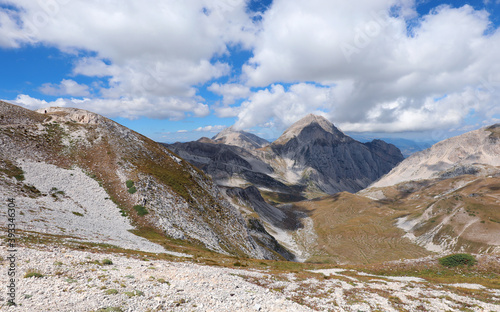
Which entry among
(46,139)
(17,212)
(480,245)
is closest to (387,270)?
(17,212)

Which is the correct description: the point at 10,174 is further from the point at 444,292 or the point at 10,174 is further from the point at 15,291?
the point at 444,292

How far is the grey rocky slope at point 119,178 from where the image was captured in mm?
43281

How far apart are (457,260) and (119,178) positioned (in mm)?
69896

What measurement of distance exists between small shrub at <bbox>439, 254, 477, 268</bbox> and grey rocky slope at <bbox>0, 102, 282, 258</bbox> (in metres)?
40.3

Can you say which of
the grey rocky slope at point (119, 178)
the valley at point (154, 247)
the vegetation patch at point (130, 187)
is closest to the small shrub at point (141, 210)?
the grey rocky slope at point (119, 178)

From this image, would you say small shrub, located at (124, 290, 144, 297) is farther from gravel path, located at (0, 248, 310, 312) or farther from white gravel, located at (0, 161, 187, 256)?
white gravel, located at (0, 161, 187, 256)

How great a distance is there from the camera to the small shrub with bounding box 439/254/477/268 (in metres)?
38.2

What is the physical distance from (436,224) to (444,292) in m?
136

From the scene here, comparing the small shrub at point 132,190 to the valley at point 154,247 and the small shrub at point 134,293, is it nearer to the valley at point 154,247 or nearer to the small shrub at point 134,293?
the valley at point 154,247

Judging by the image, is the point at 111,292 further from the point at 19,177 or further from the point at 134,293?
the point at 19,177

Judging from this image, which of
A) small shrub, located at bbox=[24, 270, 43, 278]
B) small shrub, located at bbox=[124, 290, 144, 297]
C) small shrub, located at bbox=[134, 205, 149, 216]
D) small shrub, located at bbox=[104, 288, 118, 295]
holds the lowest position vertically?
small shrub, located at bbox=[124, 290, 144, 297]

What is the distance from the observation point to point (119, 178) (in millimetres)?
53031

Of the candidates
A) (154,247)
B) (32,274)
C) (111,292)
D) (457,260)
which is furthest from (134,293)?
(457,260)

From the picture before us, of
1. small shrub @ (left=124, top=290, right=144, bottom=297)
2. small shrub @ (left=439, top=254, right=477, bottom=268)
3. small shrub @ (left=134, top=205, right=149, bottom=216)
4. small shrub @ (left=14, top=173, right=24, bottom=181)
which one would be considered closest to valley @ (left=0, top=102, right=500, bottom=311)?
small shrub @ (left=14, top=173, right=24, bottom=181)
